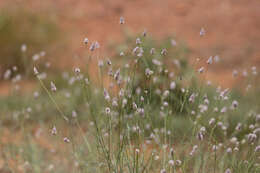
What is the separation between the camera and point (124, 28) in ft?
21.4

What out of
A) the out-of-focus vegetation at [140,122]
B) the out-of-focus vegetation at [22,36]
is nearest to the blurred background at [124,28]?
the out-of-focus vegetation at [22,36]

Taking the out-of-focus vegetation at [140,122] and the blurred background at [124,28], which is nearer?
the out-of-focus vegetation at [140,122]

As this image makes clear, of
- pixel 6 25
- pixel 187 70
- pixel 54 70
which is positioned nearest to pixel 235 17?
pixel 187 70

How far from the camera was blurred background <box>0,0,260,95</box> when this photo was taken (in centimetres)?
597

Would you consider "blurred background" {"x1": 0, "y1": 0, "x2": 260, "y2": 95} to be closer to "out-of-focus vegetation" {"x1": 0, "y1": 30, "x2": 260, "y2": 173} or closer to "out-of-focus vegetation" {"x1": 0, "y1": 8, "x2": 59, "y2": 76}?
"out-of-focus vegetation" {"x1": 0, "y1": 8, "x2": 59, "y2": 76}

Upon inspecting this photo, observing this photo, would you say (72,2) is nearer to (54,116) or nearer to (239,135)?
→ (54,116)

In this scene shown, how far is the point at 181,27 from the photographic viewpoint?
6949mm

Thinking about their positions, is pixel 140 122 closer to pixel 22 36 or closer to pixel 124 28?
pixel 22 36

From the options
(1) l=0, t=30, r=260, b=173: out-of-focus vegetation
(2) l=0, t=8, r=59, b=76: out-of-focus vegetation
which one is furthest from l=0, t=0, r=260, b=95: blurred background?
(1) l=0, t=30, r=260, b=173: out-of-focus vegetation

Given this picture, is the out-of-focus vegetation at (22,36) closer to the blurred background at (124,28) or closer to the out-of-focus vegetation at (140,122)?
the blurred background at (124,28)

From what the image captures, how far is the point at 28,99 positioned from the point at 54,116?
1.58 ft

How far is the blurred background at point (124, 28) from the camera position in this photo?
5.97 metres

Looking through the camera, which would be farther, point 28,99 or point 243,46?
point 243,46

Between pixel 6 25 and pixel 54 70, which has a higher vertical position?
pixel 6 25
